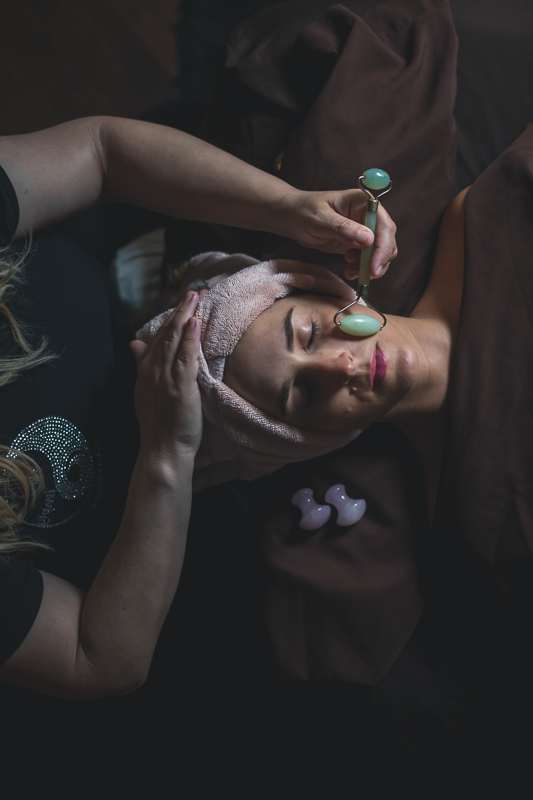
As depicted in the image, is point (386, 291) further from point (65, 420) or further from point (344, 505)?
point (65, 420)

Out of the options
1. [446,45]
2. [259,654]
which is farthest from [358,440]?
[446,45]

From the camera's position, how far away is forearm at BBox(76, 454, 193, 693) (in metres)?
0.99

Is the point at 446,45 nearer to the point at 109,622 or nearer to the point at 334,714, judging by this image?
the point at 109,622

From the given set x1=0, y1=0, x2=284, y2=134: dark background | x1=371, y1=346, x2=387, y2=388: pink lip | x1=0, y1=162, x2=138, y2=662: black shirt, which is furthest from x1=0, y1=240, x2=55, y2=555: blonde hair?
x1=0, y1=0, x2=284, y2=134: dark background

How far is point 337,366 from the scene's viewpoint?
3.30 feet

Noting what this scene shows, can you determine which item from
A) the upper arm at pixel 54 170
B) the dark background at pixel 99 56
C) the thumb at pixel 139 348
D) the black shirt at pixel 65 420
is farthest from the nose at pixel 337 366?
the dark background at pixel 99 56

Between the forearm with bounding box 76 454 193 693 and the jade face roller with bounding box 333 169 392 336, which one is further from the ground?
the jade face roller with bounding box 333 169 392 336

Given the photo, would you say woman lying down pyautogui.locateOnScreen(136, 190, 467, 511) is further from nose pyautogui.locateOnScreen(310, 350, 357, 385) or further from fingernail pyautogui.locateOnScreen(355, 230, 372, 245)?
fingernail pyautogui.locateOnScreen(355, 230, 372, 245)

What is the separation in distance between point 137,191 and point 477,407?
901 millimetres

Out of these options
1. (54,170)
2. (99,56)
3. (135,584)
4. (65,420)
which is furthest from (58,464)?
(99,56)

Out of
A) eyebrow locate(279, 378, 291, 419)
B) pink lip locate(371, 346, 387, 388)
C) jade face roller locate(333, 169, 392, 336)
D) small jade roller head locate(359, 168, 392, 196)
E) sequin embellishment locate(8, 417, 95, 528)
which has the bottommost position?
sequin embellishment locate(8, 417, 95, 528)

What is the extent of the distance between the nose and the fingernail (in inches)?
8.1

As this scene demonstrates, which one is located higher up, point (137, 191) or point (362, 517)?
point (137, 191)

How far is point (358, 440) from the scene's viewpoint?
1.29 metres
